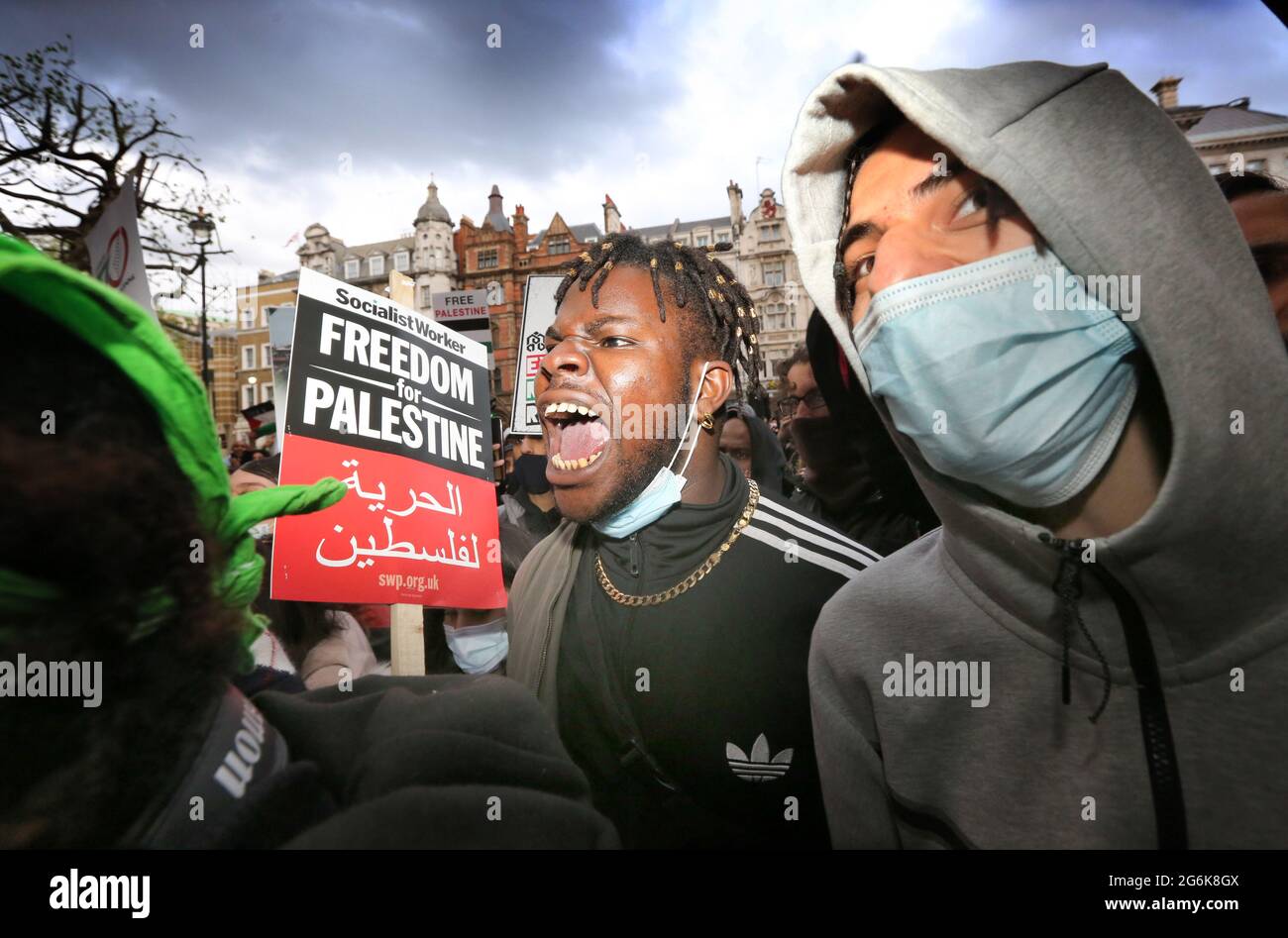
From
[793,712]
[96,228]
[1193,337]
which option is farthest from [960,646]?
[96,228]

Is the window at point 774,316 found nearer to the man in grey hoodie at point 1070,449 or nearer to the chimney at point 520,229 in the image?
the man in grey hoodie at point 1070,449

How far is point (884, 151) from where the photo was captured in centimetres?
148

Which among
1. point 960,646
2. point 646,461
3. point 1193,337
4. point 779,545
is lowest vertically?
point 960,646

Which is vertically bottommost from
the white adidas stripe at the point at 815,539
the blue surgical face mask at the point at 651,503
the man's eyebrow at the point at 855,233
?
the white adidas stripe at the point at 815,539

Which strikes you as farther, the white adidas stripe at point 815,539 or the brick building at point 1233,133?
the white adidas stripe at point 815,539

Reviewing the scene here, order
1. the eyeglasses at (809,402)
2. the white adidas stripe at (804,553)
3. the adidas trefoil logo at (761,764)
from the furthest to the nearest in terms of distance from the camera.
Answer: the eyeglasses at (809,402) < the white adidas stripe at (804,553) < the adidas trefoil logo at (761,764)

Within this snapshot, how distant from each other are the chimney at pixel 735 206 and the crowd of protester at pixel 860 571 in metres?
0.34

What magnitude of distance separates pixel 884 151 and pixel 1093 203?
1.55ft

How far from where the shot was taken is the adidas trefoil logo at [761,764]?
1.72m

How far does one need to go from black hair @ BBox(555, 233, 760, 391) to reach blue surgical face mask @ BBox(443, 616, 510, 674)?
1.06 m

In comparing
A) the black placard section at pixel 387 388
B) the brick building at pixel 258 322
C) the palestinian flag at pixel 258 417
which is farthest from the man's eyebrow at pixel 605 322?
the palestinian flag at pixel 258 417

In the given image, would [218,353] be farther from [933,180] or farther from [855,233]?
[933,180]

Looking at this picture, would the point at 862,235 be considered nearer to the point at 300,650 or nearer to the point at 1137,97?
the point at 1137,97

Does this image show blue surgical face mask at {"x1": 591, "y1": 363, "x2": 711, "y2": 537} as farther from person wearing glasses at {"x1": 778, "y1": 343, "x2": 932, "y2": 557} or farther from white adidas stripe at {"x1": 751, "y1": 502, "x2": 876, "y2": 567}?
person wearing glasses at {"x1": 778, "y1": 343, "x2": 932, "y2": 557}
